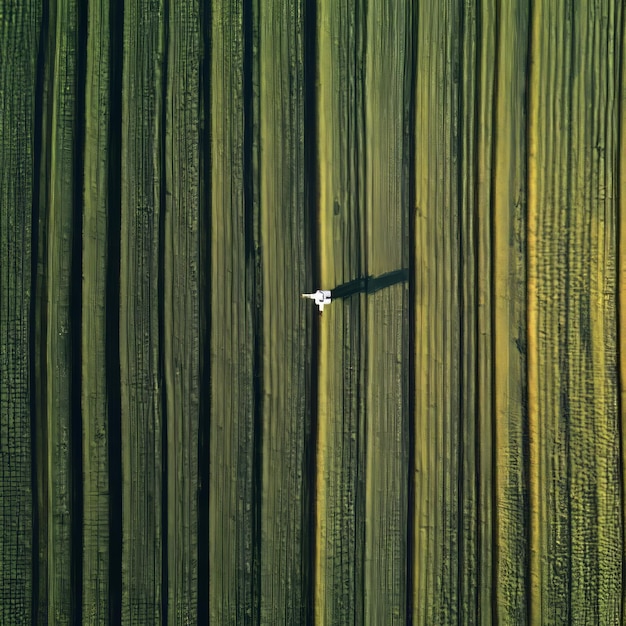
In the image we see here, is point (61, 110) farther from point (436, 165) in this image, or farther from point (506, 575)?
point (506, 575)

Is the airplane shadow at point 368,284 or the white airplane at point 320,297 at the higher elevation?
the airplane shadow at point 368,284

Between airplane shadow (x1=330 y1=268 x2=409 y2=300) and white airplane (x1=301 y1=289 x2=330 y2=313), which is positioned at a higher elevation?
airplane shadow (x1=330 y1=268 x2=409 y2=300)

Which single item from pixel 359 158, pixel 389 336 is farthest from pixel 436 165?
pixel 389 336

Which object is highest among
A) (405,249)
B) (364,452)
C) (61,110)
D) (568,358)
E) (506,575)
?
(61,110)

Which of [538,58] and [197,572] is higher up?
[538,58]
